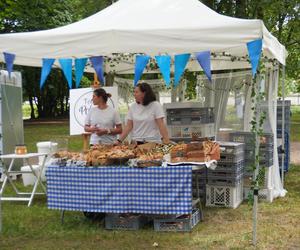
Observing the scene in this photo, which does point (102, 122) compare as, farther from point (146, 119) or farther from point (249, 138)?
point (249, 138)

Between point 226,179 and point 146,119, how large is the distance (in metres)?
1.45

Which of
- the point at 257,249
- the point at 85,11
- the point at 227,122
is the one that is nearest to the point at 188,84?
the point at 227,122

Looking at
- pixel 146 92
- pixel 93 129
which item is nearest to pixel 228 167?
pixel 146 92

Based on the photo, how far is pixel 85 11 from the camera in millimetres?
16797

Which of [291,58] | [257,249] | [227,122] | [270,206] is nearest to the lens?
[257,249]

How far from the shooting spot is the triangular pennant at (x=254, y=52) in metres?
4.70

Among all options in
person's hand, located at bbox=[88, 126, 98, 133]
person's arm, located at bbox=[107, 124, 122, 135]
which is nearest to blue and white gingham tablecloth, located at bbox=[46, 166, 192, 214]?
person's hand, located at bbox=[88, 126, 98, 133]

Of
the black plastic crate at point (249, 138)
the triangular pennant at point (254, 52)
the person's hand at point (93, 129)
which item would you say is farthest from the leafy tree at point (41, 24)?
the triangular pennant at point (254, 52)

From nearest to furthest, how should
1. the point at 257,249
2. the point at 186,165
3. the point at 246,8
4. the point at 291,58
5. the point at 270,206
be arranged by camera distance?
the point at 257,249 → the point at 186,165 → the point at 270,206 → the point at 246,8 → the point at 291,58

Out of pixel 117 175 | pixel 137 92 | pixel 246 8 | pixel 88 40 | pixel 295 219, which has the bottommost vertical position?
→ pixel 295 219

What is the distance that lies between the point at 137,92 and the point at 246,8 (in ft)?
30.2

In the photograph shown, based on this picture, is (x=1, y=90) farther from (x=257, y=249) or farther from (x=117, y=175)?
(x=257, y=249)

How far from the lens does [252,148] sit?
23.7 ft

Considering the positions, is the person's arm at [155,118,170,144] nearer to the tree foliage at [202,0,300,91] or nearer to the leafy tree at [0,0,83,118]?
the leafy tree at [0,0,83,118]
